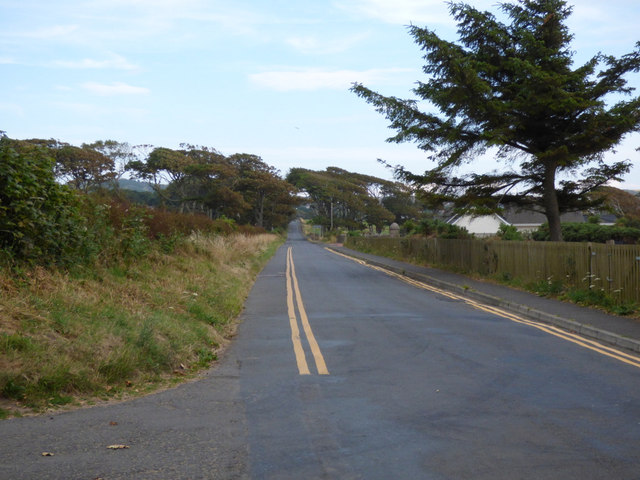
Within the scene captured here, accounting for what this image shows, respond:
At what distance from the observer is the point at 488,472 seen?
4203 mm

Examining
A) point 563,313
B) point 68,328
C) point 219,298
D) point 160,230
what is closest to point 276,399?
point 68,328

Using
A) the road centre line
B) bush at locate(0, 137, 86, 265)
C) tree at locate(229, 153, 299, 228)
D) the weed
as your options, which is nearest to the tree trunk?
the road centre line

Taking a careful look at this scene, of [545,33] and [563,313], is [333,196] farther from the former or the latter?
[563,313]

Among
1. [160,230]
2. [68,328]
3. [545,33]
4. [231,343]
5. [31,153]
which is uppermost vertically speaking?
[545,33]

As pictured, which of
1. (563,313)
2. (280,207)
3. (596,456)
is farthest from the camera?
(280,207)

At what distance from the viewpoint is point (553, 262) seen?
16906 mm

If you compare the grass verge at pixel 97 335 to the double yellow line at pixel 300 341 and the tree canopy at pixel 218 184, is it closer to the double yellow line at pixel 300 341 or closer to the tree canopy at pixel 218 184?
the double yellow line at pixel 300 341

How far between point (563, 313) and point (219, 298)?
7.38 metres

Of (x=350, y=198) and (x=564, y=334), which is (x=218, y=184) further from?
(x=564, y=334)

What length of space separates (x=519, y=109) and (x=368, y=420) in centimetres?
1728

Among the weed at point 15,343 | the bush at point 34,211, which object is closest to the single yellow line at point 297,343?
Result: the weed at point 15,343

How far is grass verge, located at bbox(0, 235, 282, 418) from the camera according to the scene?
5.88 m

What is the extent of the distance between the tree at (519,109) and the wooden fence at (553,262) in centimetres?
224

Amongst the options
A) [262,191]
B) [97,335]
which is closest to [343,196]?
[262,191]
